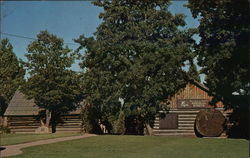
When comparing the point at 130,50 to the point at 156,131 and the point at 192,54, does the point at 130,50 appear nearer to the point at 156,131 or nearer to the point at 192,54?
the point at 192,54

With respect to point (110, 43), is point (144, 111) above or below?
below

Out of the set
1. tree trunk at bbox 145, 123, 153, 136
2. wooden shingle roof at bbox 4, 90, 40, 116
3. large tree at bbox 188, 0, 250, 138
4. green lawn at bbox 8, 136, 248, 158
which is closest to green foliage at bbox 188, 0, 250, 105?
large tree at bbox 188, 0, 250, 138

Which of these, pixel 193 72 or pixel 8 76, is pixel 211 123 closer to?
pixel 193 72

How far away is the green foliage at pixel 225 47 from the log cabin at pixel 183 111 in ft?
11.5

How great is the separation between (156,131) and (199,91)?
5.35 metres

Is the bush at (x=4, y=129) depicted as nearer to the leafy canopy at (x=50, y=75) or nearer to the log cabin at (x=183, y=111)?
the leafy canopy at (x=50, y=75)

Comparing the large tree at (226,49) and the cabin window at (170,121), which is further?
the cabin window at (170,121)

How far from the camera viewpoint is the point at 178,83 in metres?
29.7

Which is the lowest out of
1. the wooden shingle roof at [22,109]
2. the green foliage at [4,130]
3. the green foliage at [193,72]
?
the green foliage at [4,130]

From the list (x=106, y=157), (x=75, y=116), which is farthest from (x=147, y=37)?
(x=106, y=157)

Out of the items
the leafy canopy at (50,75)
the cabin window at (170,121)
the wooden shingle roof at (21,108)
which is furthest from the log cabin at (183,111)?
the wooden shingle roof at (21,108)

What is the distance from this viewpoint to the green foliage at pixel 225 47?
77.5 feet

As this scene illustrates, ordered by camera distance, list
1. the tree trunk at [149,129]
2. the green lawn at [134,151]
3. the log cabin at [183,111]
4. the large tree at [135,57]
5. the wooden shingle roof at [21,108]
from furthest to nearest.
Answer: the wooden shingle roof at [21,108], the tree trunk at [149,129], the log cabin at [183,111], the large tree at [135,57], the green lawn at [134,151]

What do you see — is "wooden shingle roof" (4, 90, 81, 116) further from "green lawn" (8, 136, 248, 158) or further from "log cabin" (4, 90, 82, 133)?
"green lawn" (8, 136, 248, 158)
